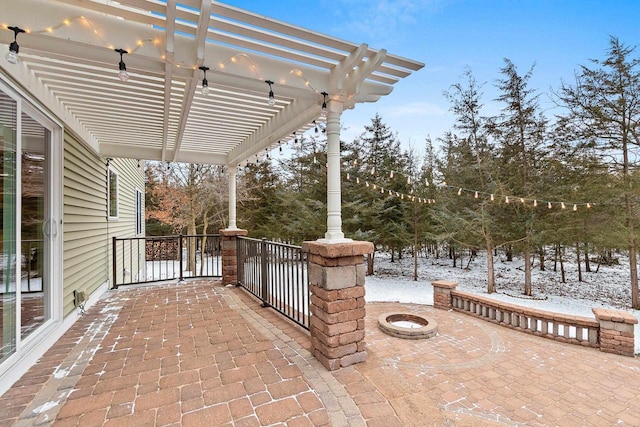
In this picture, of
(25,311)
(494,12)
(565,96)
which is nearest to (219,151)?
(25,311)

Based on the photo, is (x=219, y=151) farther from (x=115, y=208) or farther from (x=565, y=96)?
(x=565, y=96)

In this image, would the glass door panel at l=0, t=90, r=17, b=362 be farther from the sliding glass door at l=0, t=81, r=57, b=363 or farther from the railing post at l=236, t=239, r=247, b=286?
the railing post at l=236, t=239, r=247, b=286

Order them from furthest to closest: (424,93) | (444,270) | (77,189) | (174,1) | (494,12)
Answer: (444,270), (424,93), (494,12), (77,189), (174,1)

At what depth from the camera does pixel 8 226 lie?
92.3 inches

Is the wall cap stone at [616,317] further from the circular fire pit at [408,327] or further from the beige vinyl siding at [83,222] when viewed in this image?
the beige vinyl siding at [83,222]

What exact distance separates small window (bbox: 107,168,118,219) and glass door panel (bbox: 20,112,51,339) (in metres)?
3.07

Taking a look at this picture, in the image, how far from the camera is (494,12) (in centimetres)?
607

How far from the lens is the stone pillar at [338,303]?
2.46 m

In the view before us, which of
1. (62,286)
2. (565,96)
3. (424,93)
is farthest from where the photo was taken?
(424,93)

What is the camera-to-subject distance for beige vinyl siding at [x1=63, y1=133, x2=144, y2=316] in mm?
3613

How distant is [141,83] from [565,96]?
10.6m

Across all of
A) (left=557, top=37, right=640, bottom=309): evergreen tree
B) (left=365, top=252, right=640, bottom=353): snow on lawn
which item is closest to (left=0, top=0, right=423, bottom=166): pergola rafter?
(left=365, top=252, right=640, bottom=353): snow on lawn

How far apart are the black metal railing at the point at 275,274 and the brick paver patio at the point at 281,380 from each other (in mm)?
226

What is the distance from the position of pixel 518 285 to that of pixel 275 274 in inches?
438
